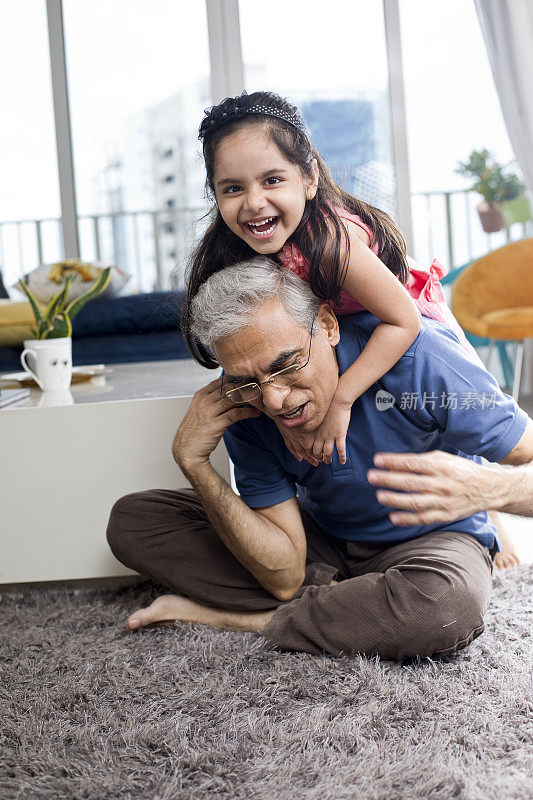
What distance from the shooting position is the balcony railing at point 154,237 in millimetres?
4906

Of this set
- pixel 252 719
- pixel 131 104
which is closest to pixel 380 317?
pixel 252 719

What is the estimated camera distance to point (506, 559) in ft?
5.04

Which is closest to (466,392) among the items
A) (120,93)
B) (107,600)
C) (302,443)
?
(302,443)

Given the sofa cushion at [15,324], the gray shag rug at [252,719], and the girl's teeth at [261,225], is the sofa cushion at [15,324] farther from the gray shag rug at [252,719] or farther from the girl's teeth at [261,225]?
the girl's teeth at [261,225]

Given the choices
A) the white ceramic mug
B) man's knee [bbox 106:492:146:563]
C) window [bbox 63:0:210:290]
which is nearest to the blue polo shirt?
man's knee [bbox 106:492:146:563]

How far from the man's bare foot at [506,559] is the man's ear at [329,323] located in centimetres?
64

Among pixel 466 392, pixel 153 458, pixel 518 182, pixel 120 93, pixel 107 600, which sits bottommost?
pixel 107 600

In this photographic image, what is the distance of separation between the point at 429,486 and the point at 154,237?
15.1ft

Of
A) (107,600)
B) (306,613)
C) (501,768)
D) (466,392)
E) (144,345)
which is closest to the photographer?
(501,768)

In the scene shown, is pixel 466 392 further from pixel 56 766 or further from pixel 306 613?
pixel 56 766

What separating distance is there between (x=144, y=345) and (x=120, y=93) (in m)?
2.33

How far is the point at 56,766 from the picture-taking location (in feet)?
2.98

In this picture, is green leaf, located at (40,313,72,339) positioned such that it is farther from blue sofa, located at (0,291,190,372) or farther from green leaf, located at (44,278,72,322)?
blue sofa, located at (0,291,190,372)

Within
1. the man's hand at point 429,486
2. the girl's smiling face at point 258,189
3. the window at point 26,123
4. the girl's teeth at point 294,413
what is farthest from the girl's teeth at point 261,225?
the window at point 26,123
